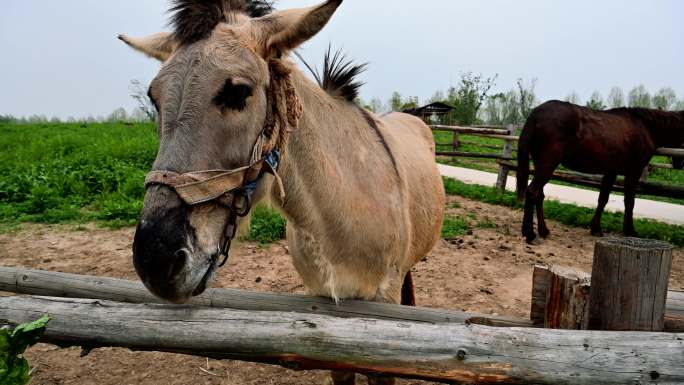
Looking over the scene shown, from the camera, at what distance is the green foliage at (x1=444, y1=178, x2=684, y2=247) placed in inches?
275

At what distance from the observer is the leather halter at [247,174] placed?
147cm

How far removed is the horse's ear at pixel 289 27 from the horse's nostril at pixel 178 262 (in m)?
0.95

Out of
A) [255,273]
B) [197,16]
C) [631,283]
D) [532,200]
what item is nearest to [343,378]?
[631,283]

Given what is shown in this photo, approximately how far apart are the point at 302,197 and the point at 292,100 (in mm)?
498

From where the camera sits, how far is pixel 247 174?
172 centimetres

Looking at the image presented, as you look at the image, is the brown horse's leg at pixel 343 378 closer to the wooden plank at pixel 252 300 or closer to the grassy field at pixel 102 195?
the wooden plank at pixel 252 300

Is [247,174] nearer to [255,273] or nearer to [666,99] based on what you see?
[255,273]

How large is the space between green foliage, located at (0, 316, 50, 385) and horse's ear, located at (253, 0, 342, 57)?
1536mm

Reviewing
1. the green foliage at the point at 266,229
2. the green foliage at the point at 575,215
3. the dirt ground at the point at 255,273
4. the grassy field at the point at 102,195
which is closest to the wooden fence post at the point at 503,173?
the green foliage at the point at 575,215

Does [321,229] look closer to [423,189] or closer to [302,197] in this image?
[302,197]

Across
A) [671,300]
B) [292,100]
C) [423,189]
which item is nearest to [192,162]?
[292,100]

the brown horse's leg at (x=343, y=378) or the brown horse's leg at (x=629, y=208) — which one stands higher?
the brown horse's leg at (x=629, y=208)

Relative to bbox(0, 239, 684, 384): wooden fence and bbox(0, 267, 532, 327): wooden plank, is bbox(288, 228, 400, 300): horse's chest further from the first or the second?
bbox(0, 239, 684, 384): wooden fence

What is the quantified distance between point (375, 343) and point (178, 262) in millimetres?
808
